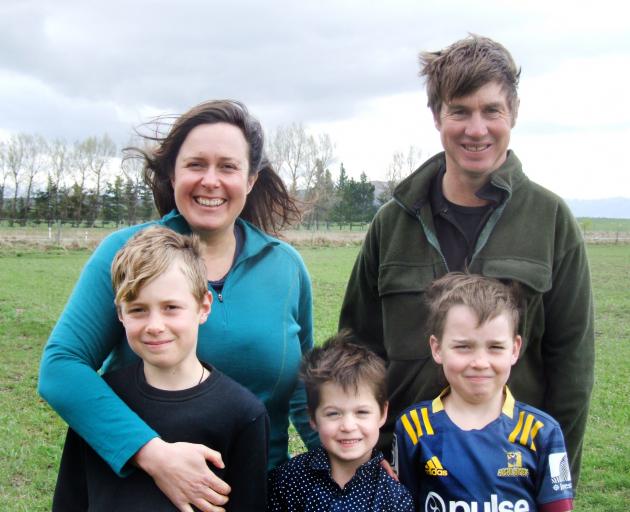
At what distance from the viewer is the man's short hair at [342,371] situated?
100 inches

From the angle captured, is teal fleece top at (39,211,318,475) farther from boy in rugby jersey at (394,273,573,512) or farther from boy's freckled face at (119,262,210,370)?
boy in rugby jersey at (394,273,573,512)

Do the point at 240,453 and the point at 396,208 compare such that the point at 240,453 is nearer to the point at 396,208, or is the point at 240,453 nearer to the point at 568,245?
the point at 396,208

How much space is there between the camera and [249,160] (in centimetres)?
269

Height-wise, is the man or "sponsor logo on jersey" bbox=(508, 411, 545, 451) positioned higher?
the man

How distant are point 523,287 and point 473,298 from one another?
0.26 m

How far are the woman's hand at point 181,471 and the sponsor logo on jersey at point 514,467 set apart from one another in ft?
3.35

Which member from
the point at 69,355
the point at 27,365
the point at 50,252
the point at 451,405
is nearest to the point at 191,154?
the point at 69,355

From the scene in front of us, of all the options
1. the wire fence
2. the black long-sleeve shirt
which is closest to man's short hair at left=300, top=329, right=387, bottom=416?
the black long-sleeve shirt

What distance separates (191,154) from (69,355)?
2.91 ft

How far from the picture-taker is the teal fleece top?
6.89 feet

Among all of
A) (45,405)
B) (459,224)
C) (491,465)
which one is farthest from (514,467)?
(45,405)

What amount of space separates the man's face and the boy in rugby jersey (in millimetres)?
466

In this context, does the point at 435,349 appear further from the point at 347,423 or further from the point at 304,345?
the point at 304,345

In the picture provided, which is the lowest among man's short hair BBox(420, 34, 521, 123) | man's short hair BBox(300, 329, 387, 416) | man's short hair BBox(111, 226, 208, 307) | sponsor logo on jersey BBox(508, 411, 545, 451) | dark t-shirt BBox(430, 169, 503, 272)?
sponsor logo on jersey BBox(508, 411, 545, 451)
